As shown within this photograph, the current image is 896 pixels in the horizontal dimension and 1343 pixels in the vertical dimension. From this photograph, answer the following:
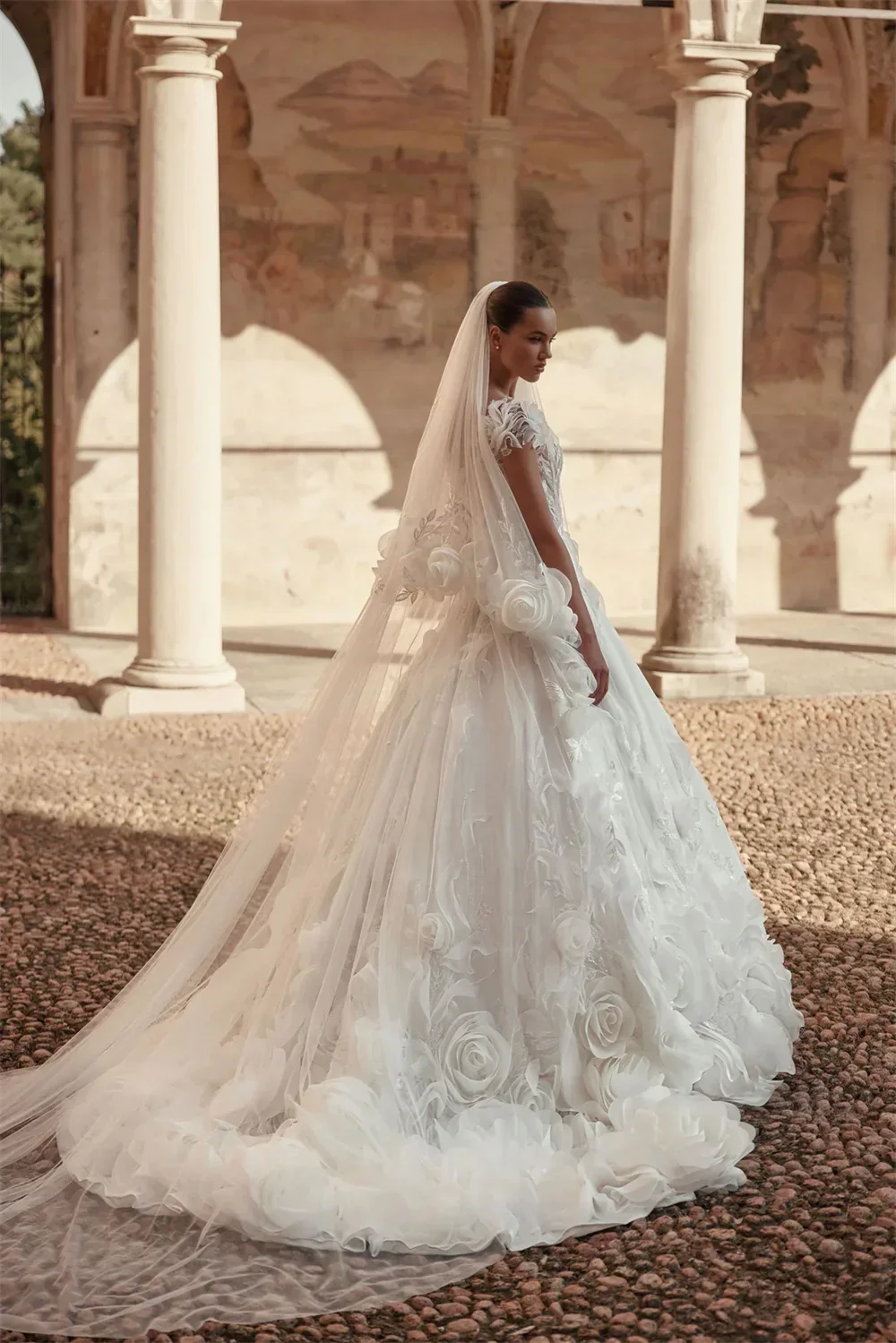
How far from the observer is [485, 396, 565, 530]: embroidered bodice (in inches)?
141

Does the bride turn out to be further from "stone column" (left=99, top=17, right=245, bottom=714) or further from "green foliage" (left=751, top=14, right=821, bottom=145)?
"green foliage" (left=751, top=14, right=821, bottom=145)

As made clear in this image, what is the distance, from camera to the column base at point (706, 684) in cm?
891

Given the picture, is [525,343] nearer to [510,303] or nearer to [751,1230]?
[510,303]

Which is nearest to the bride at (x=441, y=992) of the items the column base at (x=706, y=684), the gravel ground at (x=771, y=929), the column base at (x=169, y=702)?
the gravel ground at (x=771, y=929)

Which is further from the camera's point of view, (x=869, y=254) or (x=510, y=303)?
(x=869, y=254)

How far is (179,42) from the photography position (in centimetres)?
799

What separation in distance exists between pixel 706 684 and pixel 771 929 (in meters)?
3.95

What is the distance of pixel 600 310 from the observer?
12414mm

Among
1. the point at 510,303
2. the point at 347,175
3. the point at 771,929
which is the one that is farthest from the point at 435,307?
the point at 510,303

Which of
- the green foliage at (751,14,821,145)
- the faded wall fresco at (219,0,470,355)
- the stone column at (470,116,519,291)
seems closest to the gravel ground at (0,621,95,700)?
the faded wall fresco at (219,0,470,355)

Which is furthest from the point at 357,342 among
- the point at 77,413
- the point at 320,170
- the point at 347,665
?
the point at 347,665

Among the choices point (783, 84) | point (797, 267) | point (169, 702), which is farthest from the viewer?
point (797, 267)

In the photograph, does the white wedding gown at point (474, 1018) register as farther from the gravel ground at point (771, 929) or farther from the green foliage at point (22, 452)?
the green foliage at point (22, 452)

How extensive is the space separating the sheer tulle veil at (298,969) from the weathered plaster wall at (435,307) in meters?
8.16
